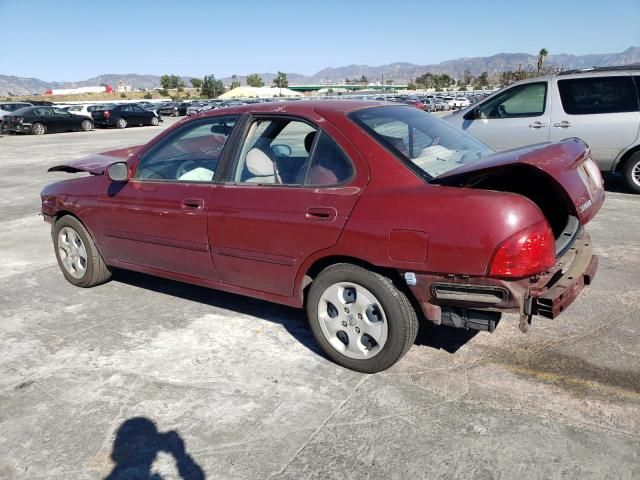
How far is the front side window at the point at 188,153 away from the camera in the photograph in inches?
158

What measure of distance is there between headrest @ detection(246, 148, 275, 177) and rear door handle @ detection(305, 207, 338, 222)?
1.94 feet

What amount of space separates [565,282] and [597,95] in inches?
237

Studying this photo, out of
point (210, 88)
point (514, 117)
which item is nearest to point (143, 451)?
point (514, 117)

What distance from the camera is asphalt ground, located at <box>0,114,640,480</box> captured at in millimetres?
2619

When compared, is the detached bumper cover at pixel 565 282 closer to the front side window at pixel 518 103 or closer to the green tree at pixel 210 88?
the front side window at pixel 518 103

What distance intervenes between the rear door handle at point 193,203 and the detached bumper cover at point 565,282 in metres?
2.19

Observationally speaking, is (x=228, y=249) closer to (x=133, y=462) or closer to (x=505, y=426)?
(x=133, y=462)

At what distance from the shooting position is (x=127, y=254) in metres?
4.51


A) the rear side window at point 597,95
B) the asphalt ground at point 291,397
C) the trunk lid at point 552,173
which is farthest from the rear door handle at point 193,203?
the rear side window at point 597,95

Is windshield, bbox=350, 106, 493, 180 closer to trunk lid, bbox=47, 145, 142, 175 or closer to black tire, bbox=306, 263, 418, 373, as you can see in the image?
black tire, bbox=306, 263, 418, 373

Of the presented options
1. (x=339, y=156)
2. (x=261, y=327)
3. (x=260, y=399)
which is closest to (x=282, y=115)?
(x=339, y=156)

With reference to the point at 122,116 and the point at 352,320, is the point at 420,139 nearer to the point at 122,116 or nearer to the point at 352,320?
the point at 352,320

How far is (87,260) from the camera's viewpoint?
491 cm

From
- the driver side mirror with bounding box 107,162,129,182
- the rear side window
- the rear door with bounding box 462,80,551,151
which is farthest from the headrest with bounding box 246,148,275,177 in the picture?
the rear side window
